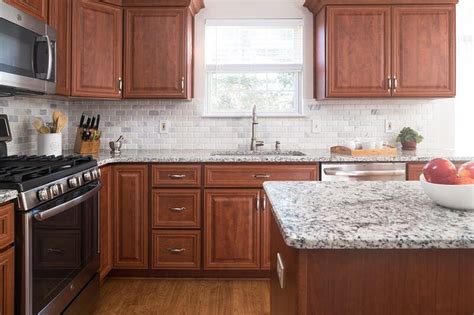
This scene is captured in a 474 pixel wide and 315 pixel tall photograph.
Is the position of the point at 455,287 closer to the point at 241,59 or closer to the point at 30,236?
the point at 30,236

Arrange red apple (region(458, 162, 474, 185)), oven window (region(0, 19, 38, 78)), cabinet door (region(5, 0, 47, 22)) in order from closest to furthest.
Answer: red apple (region(458, 162, 474, 185)) → oven window (region(0, 19, 38, 78)) → cabinet door (region(5, 0, 47, 22))

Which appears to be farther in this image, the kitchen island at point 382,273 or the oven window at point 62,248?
the oven window at point 62,248

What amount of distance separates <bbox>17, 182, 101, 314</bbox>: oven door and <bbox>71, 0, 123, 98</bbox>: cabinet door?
3.15 ft

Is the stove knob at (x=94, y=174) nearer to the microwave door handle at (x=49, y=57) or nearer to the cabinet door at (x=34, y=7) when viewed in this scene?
the microwave door handle at (x=49, y=57)

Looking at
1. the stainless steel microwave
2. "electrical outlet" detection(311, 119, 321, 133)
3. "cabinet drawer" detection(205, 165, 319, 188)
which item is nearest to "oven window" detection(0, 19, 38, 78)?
the stainless steel microwave

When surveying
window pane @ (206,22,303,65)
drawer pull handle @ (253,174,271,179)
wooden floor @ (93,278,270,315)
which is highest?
window pane @ (206,22,303,65)

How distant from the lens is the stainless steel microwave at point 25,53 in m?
2.07

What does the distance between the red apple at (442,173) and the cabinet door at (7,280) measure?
1.53 m

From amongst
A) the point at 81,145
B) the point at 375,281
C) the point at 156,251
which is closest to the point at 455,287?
the point at 375,281

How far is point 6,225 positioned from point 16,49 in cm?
101

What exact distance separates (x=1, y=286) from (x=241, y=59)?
2738mm

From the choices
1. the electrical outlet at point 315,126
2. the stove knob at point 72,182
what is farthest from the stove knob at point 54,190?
the electrical outlet at point 315,126

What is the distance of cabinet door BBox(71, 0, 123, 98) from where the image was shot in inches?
119

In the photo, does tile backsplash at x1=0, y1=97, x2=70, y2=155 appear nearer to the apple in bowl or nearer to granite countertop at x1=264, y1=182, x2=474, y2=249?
granite countertop at x1=264, y1=182, x2=474, y2=249
